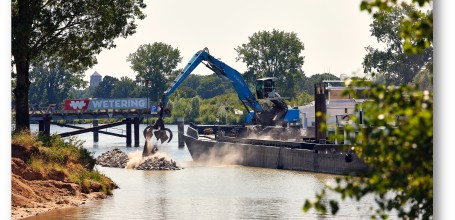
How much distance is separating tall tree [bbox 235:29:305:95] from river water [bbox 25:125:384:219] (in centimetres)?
7217

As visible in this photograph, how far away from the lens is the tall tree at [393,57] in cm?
8519

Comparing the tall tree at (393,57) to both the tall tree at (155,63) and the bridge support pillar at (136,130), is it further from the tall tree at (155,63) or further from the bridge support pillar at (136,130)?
the tall tree at (155,63)

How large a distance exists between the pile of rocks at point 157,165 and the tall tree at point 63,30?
13.0m

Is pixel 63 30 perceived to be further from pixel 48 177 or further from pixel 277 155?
pixel 277 155

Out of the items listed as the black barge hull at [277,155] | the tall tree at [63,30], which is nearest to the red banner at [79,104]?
the black barge hull at [277,155]

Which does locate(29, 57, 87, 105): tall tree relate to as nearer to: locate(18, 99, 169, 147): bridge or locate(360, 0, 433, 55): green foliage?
locate(18, 99, 169, 147): bridge

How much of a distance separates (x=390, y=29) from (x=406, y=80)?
13.7m

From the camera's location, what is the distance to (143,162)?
2485 inches

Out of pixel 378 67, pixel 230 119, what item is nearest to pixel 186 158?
pixel 378 67

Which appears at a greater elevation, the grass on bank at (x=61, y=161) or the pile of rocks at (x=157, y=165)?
the grass on bank at (x=61, y=161)

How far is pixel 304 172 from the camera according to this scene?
201 feet

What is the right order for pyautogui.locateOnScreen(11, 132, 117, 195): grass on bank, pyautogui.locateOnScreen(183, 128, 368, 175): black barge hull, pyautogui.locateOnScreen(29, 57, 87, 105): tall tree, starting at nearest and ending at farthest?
pyautogui.locateOnScreen(11, 132, 117, 195): grass on bank < pyautogui.locateOnScreen(183, 128, 368, 175): black barge hull < pyautogui.locateOnScreen(29, 57, 87, 105): tall tree

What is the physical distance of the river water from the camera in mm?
34688

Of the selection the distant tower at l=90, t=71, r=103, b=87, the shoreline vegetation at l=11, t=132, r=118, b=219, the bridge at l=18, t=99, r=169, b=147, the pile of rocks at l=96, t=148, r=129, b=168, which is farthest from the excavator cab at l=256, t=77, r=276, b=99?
the distant tower at l=90, t=71, r=103, b=87
